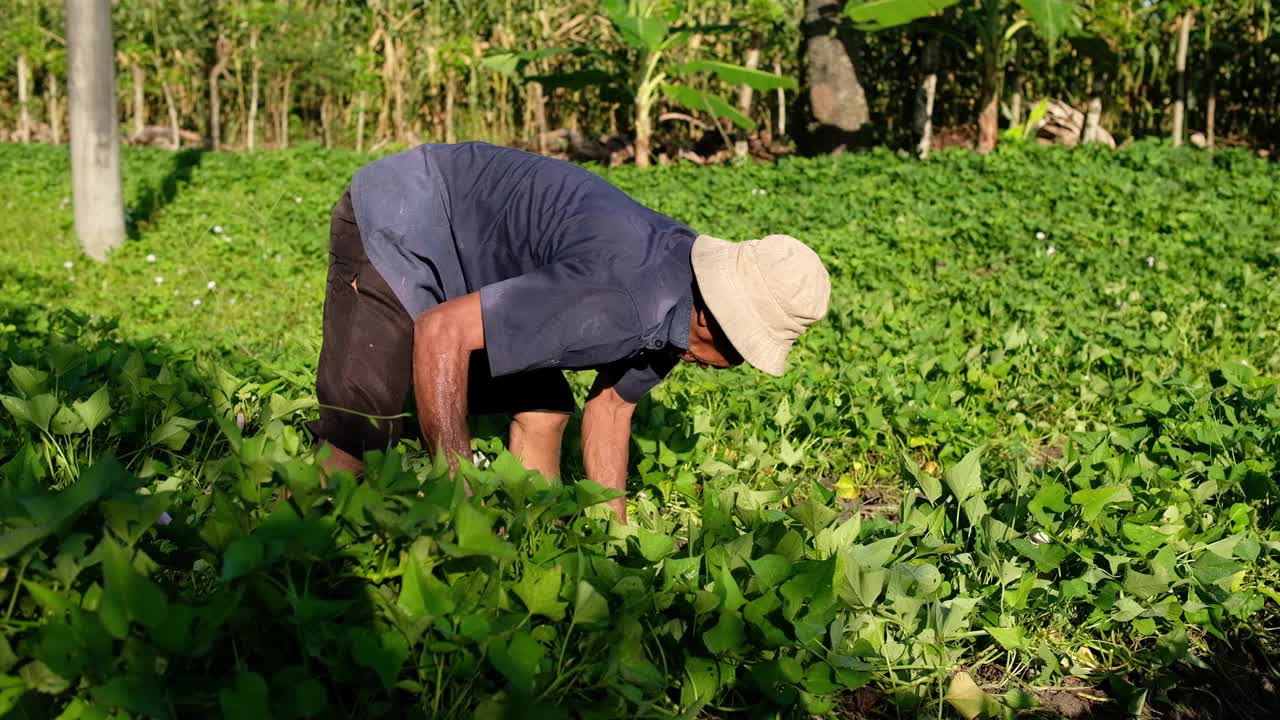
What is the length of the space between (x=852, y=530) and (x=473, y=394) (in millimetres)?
1269

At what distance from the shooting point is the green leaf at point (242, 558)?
5.78 feet

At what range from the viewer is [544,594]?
6.88ft

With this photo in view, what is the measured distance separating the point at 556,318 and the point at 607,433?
66 cm

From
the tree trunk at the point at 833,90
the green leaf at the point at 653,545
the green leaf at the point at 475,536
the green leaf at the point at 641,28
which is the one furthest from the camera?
the tree trunk at the point at 833,90

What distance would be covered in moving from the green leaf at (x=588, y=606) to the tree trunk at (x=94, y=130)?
8497mm

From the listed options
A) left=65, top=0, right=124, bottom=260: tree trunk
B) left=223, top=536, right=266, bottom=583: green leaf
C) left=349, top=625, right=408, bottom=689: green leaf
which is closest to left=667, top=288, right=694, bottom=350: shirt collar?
left=349, top=625, right=408, bottom=689: green leaf

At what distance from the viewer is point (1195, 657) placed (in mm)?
2896

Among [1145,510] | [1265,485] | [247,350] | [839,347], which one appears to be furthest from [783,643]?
[247,350]

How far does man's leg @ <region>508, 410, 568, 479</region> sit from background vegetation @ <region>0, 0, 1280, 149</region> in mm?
9141

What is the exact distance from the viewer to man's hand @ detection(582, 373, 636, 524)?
3.15m

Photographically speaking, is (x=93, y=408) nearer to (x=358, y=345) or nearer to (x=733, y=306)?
(x=358, y=345)

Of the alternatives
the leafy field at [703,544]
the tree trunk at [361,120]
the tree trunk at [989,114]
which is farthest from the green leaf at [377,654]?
the tree trunk at [361,120]

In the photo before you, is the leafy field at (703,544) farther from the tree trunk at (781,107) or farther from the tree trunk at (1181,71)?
the tree trunk at (781,107)

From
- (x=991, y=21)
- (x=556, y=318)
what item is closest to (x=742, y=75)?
(x=991, y=21)
